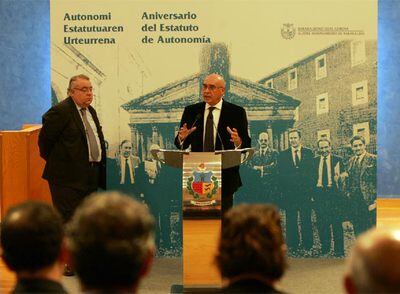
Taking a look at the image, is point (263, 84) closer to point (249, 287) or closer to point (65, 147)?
point (65, 147)

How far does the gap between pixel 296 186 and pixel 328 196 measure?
0.27 m

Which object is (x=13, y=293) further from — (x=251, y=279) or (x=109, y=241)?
(x=251, y=279)

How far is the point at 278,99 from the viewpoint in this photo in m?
6.38

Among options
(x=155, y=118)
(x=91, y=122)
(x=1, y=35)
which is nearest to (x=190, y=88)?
(x=155, y=118)

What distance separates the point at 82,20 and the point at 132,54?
1.59 ft

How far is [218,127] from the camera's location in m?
5.68

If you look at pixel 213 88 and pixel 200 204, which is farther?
pixel 213 88

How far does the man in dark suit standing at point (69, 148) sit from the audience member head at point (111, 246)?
4.01 meters

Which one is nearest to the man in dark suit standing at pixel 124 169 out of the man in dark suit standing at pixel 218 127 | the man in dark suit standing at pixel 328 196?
the man in dark suit standing at pixel 218 127

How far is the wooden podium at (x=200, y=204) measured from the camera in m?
5.16

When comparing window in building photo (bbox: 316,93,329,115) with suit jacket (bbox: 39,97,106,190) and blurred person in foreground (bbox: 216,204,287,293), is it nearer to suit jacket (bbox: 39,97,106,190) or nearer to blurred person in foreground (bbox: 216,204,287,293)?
suit jacket (bbox: 39,97,106,190)

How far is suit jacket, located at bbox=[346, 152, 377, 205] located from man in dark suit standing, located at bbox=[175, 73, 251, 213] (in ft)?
3.79

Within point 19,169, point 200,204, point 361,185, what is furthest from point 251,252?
point 19,169

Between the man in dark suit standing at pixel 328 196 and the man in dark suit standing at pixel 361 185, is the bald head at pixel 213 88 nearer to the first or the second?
the man in dark suit standing at pixel 328 196
